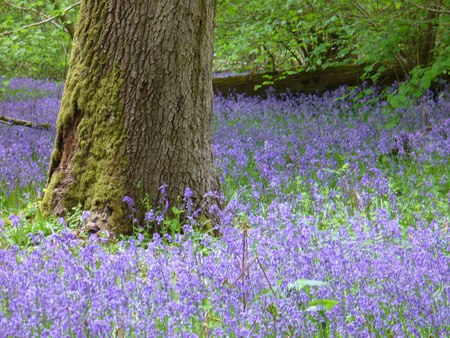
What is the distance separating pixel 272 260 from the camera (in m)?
3.44

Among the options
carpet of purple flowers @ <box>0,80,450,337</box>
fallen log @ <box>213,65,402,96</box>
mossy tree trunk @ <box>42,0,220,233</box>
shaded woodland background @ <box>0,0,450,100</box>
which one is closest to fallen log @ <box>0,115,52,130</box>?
shaded woodland background @ <box>0,0,450,100</box>

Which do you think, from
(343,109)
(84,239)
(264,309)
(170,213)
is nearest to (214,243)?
(170,213)

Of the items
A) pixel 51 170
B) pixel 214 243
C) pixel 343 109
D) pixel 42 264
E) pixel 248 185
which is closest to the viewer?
pixel 42 264

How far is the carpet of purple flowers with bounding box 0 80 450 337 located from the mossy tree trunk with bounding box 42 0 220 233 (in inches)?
14.8

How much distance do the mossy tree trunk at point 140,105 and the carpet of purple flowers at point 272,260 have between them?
375 mm

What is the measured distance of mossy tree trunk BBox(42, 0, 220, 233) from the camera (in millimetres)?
4309

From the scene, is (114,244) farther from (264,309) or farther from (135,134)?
(264,309)

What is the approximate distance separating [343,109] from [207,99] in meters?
5.95

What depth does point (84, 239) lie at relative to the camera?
4277 millimetres

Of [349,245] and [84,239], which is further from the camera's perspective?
[84,239]

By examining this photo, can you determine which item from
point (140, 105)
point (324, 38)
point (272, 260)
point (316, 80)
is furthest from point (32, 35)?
point (324, 38)

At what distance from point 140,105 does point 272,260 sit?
61.9 inches

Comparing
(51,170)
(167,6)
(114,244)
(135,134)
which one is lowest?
(114,244)

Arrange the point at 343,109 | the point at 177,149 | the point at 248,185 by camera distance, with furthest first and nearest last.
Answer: the point at 343,109
the point at 248,185
the point at 177,149
